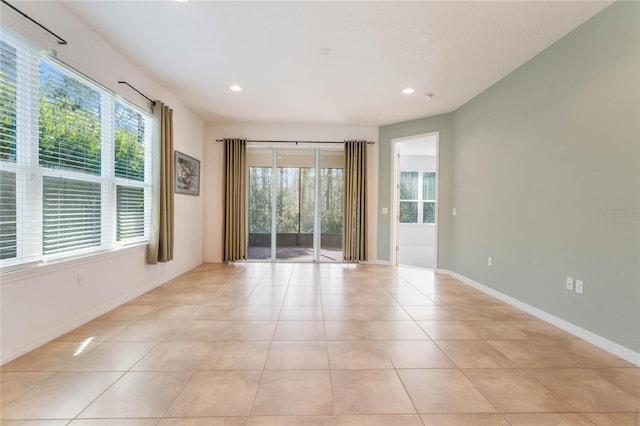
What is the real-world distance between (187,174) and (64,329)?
9.69 feet

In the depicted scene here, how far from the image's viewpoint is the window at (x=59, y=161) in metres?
2.11

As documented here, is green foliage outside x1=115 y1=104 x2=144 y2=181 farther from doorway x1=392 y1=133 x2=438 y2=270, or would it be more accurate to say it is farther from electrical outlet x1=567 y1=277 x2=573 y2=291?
doorway x1=392 y1=133 x2=438 y2=270

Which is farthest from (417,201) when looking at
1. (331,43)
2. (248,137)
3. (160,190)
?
(160,190)

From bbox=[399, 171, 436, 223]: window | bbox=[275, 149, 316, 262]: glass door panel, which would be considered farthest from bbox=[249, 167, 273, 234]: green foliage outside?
bbox=[399, 171, 436, 223]: window

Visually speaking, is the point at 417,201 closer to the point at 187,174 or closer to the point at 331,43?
the point at 187,174

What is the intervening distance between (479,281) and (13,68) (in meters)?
5.42

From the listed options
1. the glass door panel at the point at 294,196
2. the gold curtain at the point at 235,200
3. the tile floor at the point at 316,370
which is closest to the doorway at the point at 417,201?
the glass door panel at the point at 294,196

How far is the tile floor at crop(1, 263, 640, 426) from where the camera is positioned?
159 centimetres

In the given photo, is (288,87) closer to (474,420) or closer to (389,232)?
(389,232)

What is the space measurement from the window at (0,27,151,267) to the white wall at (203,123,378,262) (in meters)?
2.23

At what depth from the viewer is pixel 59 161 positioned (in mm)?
2504

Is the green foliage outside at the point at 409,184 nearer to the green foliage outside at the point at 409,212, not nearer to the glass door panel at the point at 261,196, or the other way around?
the green foliage outside at the point at 409,212

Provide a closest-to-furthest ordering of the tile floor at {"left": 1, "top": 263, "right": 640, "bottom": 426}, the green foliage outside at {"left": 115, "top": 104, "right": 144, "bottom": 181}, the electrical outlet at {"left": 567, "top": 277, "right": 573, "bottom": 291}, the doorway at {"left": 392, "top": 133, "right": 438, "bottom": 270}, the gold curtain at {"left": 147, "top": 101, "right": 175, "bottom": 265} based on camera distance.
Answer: the tile floor at {"left": 1, "top": 263, "right": 640, "bottom": 426} → the electrical outlet at {"left": 567, "top": 277, "right": 573, "bottom": 291} → the green foliage outside at {"left": 115, "top": 104, "right": 144, "bottom": 181} → the gold curtain at {"left": 147, "top": 101, "right": 175, "bottom": 265} → the doorway at {"left": 392, "top": 133, "right": 438, "bottom": 270}

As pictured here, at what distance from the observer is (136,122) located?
3.57m
